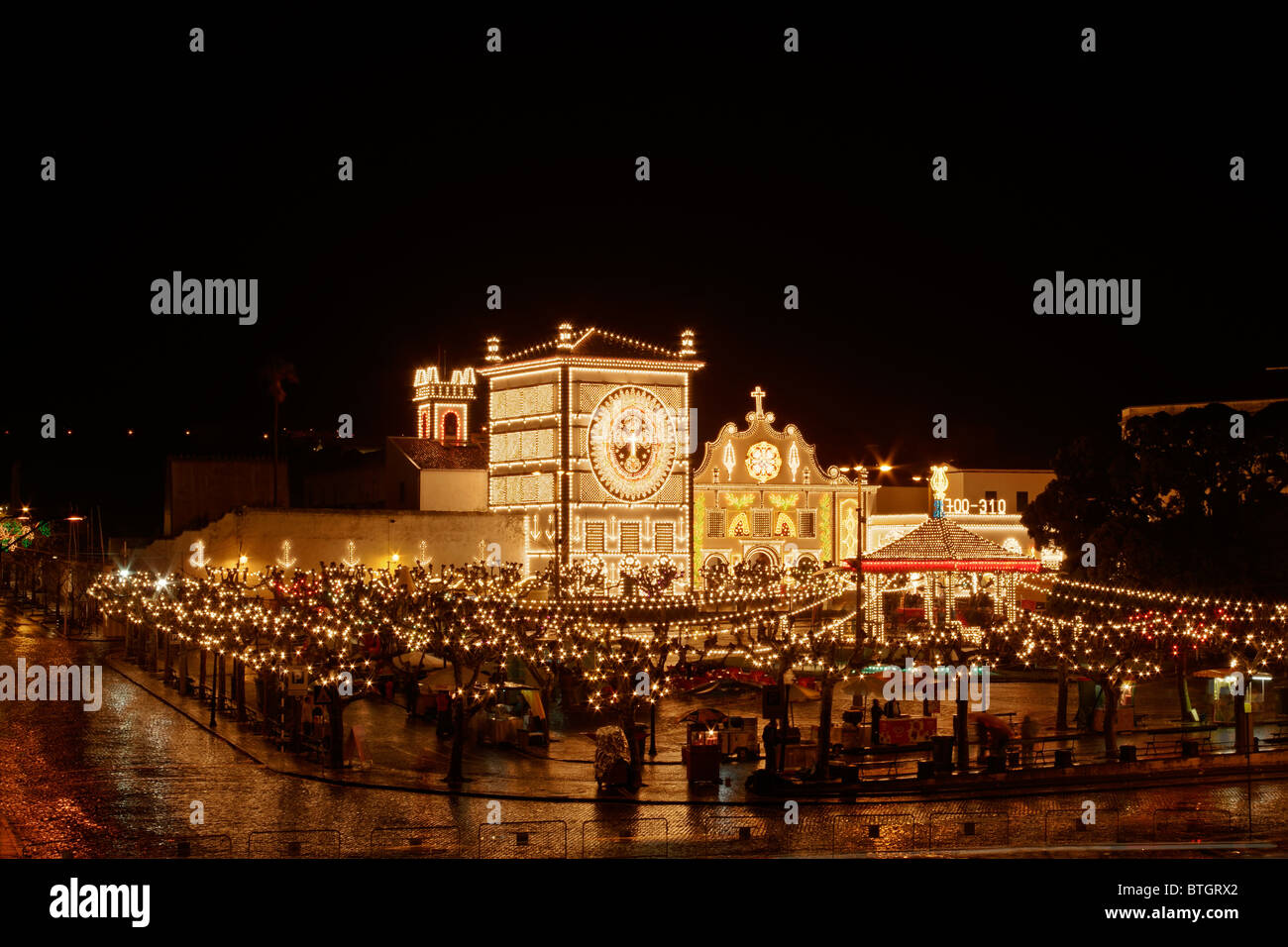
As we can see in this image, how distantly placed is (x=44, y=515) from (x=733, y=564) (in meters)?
33.3

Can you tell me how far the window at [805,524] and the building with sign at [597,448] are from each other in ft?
20.4

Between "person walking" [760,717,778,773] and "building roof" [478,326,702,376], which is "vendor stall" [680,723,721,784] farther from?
"building roof" [478,326,702,376]

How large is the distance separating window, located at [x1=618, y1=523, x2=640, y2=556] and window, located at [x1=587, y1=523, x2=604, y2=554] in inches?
38.7

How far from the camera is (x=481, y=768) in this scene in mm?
35844

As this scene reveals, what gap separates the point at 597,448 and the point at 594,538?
421 cm

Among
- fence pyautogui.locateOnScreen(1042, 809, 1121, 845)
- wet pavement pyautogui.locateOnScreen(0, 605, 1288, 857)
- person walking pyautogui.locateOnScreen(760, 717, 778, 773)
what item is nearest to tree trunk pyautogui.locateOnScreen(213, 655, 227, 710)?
wet pavement pyautogui.locateOnScreen(0, 605, 1288, 857)

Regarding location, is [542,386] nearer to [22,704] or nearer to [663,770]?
[22,704]

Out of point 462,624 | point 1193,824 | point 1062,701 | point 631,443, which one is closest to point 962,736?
point 1193,824

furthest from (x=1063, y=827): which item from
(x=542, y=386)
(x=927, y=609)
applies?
(x=542, y=386)

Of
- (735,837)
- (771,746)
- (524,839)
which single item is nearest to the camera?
(524,839)

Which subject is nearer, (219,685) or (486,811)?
(486,811)

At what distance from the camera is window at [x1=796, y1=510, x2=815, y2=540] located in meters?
82.9

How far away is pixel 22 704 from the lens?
147 feet

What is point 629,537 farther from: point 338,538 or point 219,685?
point 219,685
